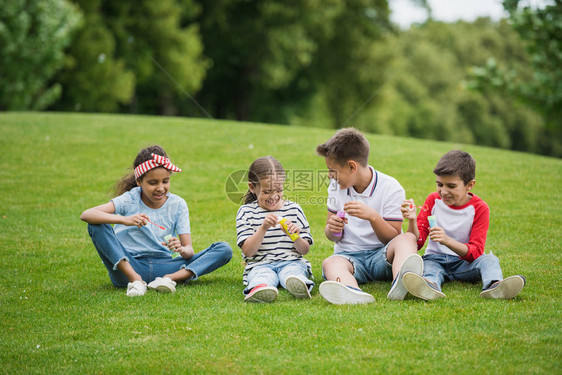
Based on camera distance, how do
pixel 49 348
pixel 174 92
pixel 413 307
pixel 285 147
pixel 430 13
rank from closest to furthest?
pixel 49 348
pixel 413 307
pixel 285 147
pixel 174 92
pixel 430 13

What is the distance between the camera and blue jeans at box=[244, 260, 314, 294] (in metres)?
4.89

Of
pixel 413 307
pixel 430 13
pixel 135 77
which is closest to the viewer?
pixel 413 307

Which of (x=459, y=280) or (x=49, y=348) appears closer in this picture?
(x=49, y=348)

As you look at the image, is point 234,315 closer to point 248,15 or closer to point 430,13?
point 248,15

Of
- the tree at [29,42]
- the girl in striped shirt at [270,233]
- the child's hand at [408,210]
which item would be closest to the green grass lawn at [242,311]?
Result: the girl in striped shirt at [270,233]

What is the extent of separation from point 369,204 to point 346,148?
1.75 feet

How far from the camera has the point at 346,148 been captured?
5.10 metres

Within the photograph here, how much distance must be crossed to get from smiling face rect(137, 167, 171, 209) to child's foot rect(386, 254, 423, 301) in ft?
7.28

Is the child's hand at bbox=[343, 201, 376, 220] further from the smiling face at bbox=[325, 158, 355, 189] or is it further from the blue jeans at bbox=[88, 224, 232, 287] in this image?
the blue jeans at bbox=[88, 224, 232, 287]

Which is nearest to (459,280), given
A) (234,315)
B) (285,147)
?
(234,315)

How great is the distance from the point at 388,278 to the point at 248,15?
2444cm

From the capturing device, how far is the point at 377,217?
494 cm

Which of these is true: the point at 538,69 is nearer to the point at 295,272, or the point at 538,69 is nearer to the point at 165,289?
the point at 295,272

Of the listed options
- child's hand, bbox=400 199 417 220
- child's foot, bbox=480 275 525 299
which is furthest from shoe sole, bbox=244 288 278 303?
child's foot, bbox=480 275 525 299
